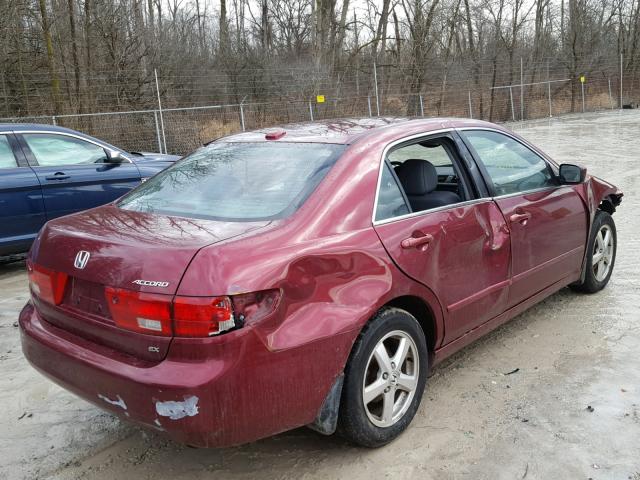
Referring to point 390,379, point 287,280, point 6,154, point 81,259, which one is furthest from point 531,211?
point 6,154

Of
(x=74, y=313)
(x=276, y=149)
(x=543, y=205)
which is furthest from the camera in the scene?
(x=543, y=205)

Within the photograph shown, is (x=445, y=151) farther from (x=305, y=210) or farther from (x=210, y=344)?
(x=210, y=344)

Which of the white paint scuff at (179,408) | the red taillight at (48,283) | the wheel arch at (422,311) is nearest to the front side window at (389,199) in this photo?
the wheel arch at (422,311)

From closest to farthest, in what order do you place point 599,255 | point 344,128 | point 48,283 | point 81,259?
point 81,259 → point 48,283 → point 344,128 → point 599,255

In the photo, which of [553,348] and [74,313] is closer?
[74,313]

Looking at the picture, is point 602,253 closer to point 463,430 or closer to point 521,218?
point 521,218

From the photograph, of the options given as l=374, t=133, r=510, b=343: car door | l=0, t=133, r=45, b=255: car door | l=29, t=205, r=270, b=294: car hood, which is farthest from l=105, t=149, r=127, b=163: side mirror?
l=374, t=133, r=510, b=343: car door

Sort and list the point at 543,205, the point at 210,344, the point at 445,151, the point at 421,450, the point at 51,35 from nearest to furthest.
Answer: the point at 210,344, the point at 421,450, the point at 445,151, the point at 543,205, the point at 51,35

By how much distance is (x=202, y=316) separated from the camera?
2.23 m

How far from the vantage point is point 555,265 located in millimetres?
4078

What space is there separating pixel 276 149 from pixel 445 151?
3.45 feet

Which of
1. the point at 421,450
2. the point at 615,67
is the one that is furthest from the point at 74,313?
the point at 615,67

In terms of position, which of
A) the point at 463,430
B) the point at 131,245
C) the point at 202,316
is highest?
the point at 131,245

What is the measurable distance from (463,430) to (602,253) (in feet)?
8.24
